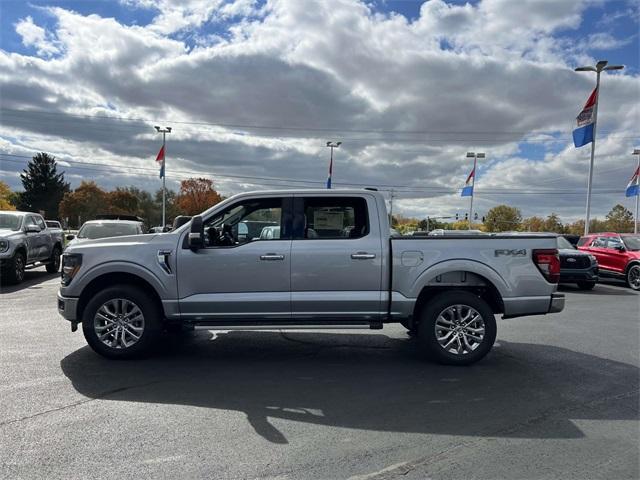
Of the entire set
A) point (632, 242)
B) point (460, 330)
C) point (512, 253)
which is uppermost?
point (632, 242)

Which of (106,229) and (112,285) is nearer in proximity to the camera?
(112,285)

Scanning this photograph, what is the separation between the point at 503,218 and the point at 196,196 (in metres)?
55.6

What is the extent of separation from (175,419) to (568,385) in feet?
13.4

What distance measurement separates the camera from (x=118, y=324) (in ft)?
18.9

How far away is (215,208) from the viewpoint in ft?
19.0

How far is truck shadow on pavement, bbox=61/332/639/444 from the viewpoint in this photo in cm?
415

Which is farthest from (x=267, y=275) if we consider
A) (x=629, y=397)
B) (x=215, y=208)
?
(x=629, y=397)

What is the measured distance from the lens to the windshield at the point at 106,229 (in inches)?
501

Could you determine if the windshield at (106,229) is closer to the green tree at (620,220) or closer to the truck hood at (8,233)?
the truck hood at (8,233)

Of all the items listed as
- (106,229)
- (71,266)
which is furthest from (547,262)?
(106,229)

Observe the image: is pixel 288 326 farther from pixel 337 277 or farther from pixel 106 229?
pixel 106 229

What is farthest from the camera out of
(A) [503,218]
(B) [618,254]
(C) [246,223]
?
(A) [503,218]

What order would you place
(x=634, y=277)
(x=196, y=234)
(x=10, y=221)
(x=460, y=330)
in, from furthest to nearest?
1. (x=634, y=277)
2. (x=10, y=221)
3. (x=460, y=330)
4. (x=196, y=234)

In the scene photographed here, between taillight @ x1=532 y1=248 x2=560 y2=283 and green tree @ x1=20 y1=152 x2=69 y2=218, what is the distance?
9244 cm
